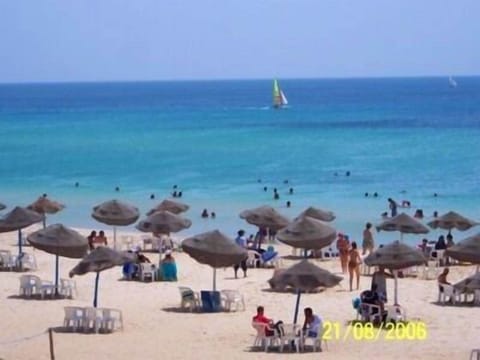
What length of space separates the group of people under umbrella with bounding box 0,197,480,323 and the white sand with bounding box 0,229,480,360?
89 cm

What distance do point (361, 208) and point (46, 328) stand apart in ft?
77.7

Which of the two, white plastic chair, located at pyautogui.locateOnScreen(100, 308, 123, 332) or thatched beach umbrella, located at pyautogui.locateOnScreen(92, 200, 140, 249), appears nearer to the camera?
white plastic chair, located at pyautogui.locateOnScreen(100, 308, 123, 332)

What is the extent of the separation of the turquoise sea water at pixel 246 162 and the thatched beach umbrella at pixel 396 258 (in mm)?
12541

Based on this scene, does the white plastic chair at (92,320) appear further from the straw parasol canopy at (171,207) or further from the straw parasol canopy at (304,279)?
the straw parasol canopy at (171,207)

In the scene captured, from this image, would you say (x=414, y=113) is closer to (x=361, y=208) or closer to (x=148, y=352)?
(x=361, y=208)

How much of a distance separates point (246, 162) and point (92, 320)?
1749 inches

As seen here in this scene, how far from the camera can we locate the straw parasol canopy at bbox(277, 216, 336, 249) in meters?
22.0

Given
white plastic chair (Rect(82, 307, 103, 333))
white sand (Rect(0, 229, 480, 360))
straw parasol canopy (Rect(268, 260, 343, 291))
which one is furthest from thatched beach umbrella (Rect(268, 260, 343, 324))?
white plastic chair (Rect(82, 307, 103, 333))

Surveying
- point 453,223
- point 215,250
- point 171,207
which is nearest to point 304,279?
point 215,250

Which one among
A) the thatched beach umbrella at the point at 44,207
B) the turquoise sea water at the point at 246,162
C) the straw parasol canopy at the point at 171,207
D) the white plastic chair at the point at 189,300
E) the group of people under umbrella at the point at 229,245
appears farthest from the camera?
the turquoise sea water at the point at 246,162

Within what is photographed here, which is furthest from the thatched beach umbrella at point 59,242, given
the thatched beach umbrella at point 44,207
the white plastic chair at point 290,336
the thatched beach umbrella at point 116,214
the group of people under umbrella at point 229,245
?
the thatched beach umbrella at point 44,207

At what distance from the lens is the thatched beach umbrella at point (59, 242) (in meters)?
19.6

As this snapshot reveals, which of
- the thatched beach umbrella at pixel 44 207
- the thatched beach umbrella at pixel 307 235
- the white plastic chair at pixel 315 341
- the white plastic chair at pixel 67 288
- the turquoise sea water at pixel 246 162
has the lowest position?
the turquoise sea water at pixel 246 162

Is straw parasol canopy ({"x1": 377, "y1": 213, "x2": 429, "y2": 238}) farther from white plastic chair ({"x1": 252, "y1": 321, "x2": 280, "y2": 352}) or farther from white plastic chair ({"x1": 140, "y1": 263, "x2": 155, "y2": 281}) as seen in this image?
white plastic chair ({"x1": 252, "y1": 321, "x2": 280, "y2": 352})
